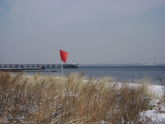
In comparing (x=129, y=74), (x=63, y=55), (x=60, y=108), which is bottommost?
(x=129, y=74)

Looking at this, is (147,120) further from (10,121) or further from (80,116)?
(10,121)

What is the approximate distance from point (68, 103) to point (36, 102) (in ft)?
2.65

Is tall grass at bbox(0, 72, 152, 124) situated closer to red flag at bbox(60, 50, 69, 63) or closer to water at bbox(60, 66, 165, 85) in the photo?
water at bbox(60, 66, 165, 85)

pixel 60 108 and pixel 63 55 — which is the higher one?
pixel 63 55

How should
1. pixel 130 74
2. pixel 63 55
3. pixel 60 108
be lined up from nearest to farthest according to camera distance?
pixel 60 108, pixel 63 55, pixel 130 74

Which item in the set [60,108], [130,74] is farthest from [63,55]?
[130,74]

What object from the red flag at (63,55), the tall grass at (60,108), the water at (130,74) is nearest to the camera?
the tall grass at (60,108)

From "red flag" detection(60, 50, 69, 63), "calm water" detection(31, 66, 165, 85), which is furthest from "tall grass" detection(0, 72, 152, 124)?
"red flag" detection(60, 50, 69, 63)

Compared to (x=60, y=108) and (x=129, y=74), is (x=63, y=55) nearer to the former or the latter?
(x=60, y=108)

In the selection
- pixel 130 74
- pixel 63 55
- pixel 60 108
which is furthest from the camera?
pixel 130 74

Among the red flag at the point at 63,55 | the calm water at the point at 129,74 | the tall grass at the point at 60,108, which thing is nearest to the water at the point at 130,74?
the calm water at the point at 129,74

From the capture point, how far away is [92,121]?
359cm

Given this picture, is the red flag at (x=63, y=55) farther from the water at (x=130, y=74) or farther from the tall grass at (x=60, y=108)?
the tall grass at (x=60, y=108)

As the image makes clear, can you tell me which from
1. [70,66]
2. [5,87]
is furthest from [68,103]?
[70,66]
